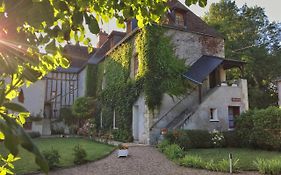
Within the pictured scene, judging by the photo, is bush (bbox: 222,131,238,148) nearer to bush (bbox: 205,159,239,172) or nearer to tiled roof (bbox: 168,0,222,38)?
bush (bbox: 205,159,239,172)

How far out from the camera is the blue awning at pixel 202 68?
62.2ft

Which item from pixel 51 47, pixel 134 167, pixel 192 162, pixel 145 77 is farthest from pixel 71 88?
pixel 51 47

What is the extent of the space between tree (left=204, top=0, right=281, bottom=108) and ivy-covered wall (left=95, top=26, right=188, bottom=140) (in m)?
14.4

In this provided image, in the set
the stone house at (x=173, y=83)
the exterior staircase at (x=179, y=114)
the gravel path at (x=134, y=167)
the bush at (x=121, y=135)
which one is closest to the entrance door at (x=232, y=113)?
the stone house at (x=173, y=83)

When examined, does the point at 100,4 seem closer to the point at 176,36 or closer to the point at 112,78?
the point at 176,36

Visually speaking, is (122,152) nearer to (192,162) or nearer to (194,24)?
(192,162)

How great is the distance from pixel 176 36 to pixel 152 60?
292 cm

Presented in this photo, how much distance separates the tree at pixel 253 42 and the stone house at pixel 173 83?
37.2 ft

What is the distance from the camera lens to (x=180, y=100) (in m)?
19.4

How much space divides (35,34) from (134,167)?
966cm

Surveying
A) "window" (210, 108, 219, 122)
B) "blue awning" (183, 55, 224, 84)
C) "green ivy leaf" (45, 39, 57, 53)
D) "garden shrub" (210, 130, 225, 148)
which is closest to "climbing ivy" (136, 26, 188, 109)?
"blue awning" (183, 55, 224, 84)

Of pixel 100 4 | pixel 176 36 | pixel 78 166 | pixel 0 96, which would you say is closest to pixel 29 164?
pixel 78 166

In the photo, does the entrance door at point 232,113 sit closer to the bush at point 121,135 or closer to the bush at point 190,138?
the bush at point 190,138

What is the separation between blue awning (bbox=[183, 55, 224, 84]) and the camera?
19.0 meters
